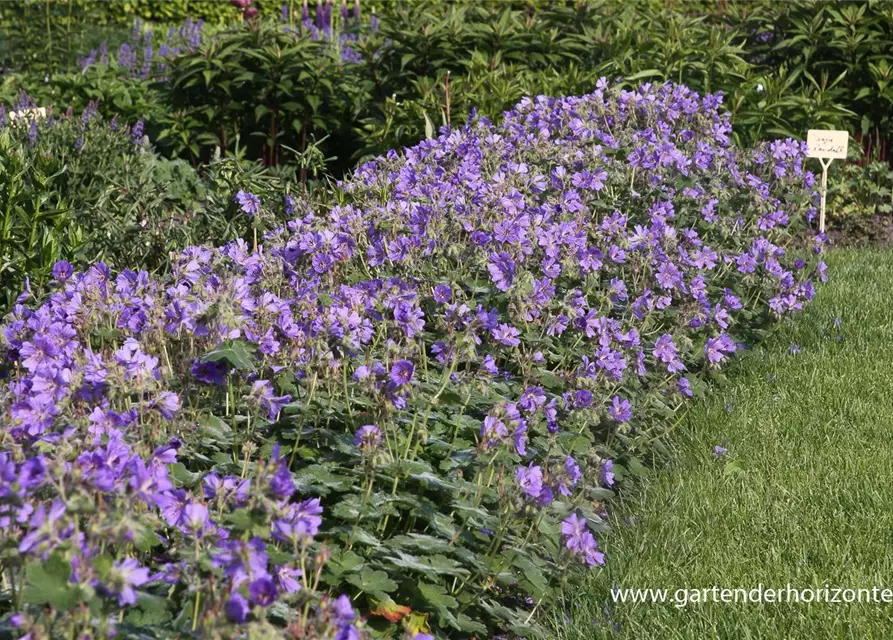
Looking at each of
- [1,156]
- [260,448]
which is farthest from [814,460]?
[1,156]

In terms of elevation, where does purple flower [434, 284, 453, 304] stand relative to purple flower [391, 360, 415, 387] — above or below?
below

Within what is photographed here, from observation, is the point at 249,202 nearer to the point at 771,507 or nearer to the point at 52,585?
the point at 771,507

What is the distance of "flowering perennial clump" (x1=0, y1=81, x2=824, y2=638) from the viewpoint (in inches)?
66.2

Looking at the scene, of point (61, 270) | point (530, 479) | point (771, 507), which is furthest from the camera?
point (771, 507)

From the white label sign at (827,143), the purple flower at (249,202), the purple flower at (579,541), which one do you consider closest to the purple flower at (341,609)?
the purple flower at (579,541)

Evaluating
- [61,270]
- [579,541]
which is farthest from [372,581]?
[61,270]

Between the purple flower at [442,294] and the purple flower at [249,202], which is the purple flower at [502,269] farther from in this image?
the purple flower at [249,202]

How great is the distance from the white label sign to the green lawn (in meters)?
1.52

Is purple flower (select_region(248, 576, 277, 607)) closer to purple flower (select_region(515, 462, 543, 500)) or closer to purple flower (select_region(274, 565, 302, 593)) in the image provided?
purple flower (select_region(274, 565, 302, 593))

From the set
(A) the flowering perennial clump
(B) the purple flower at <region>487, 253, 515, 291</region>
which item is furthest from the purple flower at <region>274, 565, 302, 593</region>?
(B) the purple flower at <region>487, 253, 515, 291</region>

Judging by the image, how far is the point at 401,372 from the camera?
228cm

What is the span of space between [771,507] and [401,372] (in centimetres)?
128

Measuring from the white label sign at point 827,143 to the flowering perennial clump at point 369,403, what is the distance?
4.98ft

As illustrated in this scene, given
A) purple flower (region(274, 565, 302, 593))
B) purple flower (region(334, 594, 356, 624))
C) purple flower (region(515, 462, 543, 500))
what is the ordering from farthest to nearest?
1. purple flower (region(515, 462, 543, 500))
2. purple flower (region(274, 565, 302, 593))
3. purple flower (region(334, 594, 356, 624))
